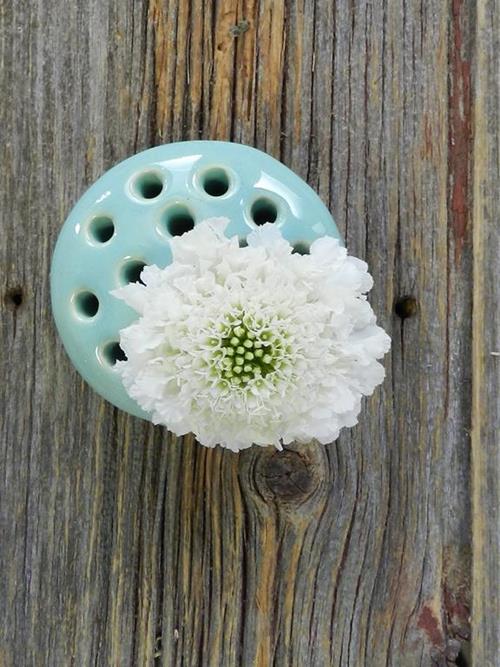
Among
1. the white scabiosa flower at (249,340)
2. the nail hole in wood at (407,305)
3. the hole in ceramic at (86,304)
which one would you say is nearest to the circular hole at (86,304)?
the hole in ceramic at (86,304)

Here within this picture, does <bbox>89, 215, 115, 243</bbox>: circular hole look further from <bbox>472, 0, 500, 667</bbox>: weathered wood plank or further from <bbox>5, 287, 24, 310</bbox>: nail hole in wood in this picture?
<bbox>472, 0, 500, 667</bbox>: weathered wood plank

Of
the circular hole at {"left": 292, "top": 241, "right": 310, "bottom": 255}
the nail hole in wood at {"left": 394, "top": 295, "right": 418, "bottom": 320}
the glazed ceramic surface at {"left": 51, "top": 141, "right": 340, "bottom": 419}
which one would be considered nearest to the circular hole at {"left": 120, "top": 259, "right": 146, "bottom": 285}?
the glazed ceramic surface at {"left": 51, "top": 141, "right": 340, "bottom": 419}

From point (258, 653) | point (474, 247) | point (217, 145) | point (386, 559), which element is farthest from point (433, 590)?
point (217, 145)

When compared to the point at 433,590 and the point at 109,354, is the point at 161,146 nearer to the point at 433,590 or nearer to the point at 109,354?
the point at 109,354

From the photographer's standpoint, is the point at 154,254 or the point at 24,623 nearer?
the point at 154,254

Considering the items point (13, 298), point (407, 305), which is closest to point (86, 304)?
point (13, 298)

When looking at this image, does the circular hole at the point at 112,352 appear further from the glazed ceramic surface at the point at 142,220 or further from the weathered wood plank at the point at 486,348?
the weathered wood plank at the point at 486,348

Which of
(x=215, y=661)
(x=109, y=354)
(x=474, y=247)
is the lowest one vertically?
(x=215, y=661)

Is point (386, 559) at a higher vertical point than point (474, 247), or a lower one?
lower
